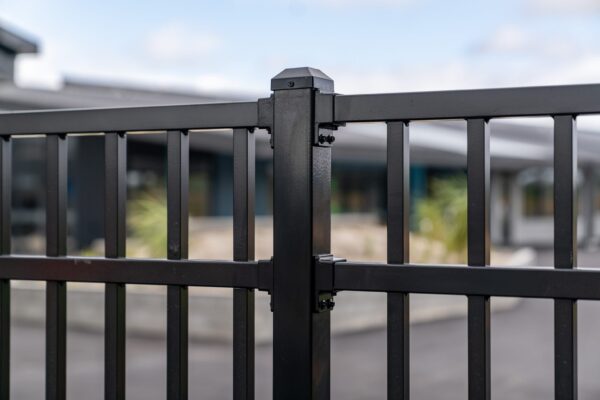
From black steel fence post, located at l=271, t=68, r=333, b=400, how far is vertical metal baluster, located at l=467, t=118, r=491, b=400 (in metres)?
0.40

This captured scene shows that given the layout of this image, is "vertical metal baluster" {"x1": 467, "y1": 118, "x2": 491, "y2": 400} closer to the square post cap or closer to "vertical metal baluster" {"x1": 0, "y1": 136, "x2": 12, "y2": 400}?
the square post cap

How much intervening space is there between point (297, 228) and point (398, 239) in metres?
0.27

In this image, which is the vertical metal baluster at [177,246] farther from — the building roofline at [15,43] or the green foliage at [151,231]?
the green foliage at [151,231]

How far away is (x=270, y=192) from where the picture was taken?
22.4m

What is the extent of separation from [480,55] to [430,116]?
6986 cm

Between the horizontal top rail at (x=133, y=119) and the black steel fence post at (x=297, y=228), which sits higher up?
the horizontal top rail at (x=133, y=119)

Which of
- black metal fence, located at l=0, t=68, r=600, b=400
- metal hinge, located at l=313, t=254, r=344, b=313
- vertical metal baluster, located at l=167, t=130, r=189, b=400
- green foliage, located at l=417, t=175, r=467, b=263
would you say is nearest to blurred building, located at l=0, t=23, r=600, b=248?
green foliage, located at l=417, t=175, r=467, b=263

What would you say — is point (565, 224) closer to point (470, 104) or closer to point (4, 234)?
point (470, 104)

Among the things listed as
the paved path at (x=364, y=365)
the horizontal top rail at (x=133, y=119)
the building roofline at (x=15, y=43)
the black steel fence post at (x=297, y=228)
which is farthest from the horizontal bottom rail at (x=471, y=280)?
the building roofline at (x=15, y=43)

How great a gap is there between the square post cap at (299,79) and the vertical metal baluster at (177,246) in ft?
1.08

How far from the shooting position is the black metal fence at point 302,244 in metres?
1.92

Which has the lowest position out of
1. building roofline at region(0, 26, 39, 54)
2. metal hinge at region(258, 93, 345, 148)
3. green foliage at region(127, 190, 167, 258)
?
green foliage at region(127, 190, 167, 258)

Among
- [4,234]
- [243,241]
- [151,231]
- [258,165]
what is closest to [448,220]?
[151,231]

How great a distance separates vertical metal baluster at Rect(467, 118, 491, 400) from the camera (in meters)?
1.96
